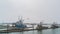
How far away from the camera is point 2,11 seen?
1408mm

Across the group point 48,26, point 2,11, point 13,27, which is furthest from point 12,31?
point 48,26

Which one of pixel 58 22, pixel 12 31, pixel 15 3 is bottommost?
pixel 12 31

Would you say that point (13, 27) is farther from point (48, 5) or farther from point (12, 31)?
point (48, 5)

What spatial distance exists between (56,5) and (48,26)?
0.38 m

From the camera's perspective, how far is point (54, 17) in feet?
4.92

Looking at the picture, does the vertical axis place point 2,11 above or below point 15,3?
below

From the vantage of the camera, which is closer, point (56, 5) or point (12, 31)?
point (12, 31)

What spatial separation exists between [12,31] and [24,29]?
7.5 inches

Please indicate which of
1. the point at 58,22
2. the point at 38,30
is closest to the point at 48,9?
the point at 58,22

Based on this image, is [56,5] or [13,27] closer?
[13,27]

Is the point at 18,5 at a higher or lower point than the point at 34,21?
higher

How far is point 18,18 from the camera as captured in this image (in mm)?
1435

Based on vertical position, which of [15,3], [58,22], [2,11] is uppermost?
[15,3]

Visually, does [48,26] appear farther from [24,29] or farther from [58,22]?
[24,29]
